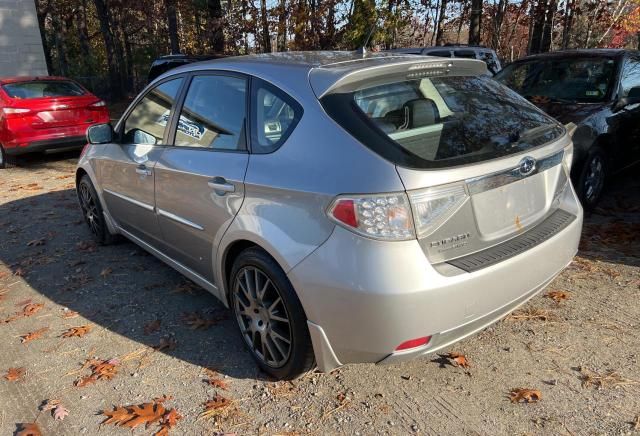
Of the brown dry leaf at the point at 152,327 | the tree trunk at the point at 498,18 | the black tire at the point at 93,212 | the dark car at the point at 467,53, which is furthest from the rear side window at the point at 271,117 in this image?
the tree trunk at the point at 498,18

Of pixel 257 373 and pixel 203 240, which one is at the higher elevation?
pixel 203 240

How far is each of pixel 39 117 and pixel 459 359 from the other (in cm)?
854

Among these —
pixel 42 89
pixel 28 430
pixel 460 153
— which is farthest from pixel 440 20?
pixel 28 430

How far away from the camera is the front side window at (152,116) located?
12.4 ft

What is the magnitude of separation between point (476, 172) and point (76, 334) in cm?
289

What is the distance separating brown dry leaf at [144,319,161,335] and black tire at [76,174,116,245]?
177 cm

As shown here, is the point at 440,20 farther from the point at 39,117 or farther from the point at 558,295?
the point at 558,295

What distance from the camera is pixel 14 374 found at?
126 inches

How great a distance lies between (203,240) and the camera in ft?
10.7

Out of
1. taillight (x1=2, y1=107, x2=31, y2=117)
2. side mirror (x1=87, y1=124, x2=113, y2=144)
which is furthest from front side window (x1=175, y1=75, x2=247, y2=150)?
taillight (x1=2, y1=107, x2=31, y2=117)

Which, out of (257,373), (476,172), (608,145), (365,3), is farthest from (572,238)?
(365,3)

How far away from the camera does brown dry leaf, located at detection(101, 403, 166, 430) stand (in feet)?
8.86

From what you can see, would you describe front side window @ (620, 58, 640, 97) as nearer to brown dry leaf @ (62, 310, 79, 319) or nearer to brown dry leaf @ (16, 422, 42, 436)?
brown dry leaf @ (62, 310, 79, 319)

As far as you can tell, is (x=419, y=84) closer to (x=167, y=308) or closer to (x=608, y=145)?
(x=167, y=308)
